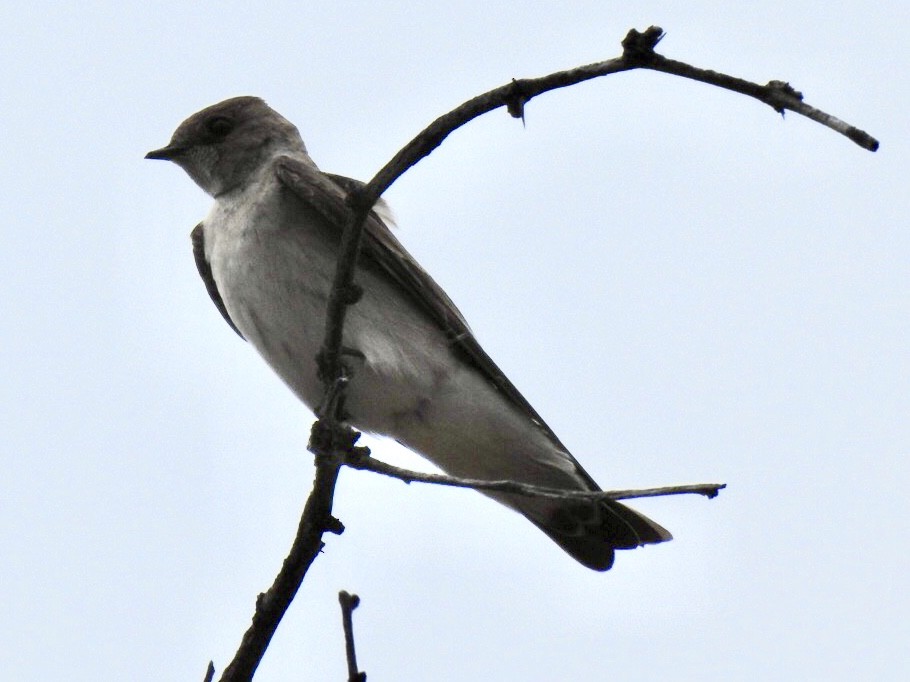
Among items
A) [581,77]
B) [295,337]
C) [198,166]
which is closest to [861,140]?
[581,77]

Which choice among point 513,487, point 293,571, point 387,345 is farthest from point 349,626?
point 387,345

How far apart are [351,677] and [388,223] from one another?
4.21m

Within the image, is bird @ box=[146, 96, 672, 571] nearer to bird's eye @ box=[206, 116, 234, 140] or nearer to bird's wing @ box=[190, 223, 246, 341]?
bird's wing @ box=[190, 223, 246, 341]

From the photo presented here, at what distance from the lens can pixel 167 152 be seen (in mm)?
7426

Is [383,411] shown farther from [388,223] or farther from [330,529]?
[330,529]

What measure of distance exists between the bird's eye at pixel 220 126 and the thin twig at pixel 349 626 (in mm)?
4889

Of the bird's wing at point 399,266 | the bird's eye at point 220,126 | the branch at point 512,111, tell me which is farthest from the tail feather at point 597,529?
the bird's eye at point 220,126

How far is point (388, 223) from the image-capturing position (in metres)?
6.95

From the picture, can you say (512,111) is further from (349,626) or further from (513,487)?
(349,626)

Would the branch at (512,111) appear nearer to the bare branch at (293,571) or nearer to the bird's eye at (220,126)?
the bare branch at (293,571)

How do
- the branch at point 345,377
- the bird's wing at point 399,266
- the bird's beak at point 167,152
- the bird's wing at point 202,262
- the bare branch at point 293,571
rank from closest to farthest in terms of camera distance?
the branch at point 345,377
the bare branch at point 293,571
the bird's wing at point 399,266
the bird's wing at point 202,262
the bird's beak at point 167,152

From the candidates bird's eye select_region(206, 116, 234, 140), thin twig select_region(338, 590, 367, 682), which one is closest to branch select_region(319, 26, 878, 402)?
thin twig select_region(338, 590, 367, 682)

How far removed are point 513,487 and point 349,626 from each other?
93 cm

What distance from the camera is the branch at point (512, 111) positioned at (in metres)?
2.84
